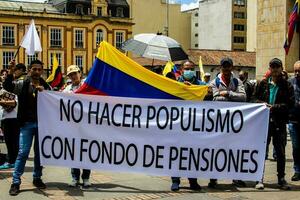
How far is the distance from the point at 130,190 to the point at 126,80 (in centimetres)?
168

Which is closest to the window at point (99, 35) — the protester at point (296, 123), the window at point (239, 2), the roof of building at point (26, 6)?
the roof of building at point (26, 6)

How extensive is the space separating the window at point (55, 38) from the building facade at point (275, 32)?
5872cm

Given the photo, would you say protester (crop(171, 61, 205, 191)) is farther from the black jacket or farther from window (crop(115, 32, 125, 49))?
window (crop(115, 32, 125, 49))

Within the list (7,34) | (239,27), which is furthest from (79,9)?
(239,27)

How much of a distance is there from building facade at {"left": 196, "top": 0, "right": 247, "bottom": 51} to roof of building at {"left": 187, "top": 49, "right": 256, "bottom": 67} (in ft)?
91.4

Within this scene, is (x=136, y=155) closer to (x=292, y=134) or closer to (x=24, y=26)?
(x=292, y=134)

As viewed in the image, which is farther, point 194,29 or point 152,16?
point 194,29

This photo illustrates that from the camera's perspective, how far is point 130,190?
7895 millimetres

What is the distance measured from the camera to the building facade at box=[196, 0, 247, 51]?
102 metres

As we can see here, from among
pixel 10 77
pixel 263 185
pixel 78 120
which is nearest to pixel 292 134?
pixel 263 185

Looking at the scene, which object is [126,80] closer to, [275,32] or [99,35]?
[275,32]

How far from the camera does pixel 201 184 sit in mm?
8422

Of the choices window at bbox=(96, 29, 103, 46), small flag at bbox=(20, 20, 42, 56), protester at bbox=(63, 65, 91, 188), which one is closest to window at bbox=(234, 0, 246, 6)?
window at bbox=(96, 29, 103, 46)

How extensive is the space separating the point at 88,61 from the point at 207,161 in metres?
75.8
